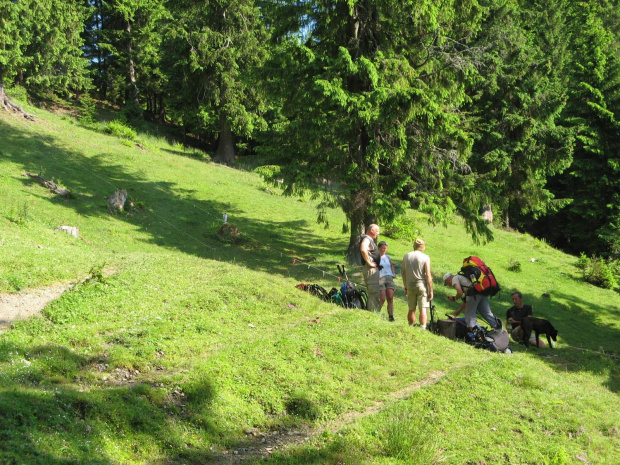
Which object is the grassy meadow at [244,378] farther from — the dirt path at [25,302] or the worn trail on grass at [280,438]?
the dirt path at [25,302]

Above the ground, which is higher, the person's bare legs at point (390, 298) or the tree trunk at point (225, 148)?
the tree trunk at point (225, 148)

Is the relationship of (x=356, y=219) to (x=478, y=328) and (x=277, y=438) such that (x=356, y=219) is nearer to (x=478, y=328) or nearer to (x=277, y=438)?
(x=478, y=328)

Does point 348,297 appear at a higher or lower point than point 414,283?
lower

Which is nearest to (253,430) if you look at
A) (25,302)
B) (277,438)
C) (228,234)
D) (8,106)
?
(277,438)

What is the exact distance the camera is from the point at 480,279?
10.3 m

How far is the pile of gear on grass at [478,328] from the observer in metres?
10.1

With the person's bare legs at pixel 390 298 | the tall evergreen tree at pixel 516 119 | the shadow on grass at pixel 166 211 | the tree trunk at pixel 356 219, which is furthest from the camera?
the tall evergreen tree at pixel 516 119

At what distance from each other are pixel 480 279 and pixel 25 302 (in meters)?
8.44

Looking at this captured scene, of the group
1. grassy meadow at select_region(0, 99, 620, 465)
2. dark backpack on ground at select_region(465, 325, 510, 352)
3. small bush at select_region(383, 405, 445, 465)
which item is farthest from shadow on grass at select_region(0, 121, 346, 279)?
small bush at select_region(383, 405, 445, 465)

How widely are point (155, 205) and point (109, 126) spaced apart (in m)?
14.7

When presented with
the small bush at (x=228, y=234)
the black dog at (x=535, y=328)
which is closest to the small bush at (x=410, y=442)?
the black dog at (x=535, y=328)

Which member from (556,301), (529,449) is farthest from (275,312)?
(556,301)

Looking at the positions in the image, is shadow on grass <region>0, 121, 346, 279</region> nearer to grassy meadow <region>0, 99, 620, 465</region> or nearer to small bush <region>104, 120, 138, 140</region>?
grassy meadow <region>0, 99, 620, 465</region>

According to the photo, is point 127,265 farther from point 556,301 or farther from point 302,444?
point 556,301
